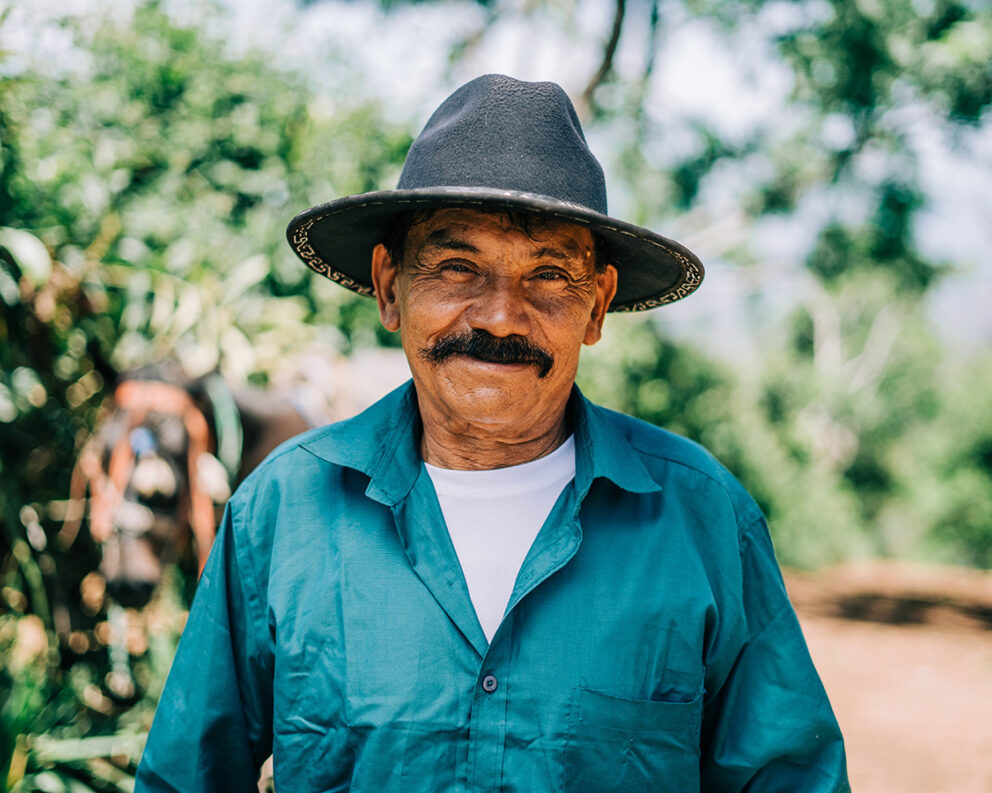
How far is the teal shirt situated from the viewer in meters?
1.26

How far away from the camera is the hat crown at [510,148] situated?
139cm

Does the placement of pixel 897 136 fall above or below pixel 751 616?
above

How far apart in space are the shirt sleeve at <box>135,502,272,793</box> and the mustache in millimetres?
528

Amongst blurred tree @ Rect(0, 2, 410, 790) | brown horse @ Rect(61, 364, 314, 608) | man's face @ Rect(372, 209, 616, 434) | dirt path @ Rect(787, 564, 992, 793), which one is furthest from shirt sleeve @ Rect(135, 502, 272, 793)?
dirt path @ Rect(787, 564, 992, 793)

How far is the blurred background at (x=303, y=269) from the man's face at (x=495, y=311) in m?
2.23

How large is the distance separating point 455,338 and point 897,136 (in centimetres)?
721

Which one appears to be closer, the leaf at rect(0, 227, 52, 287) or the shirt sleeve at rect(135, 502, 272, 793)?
the shirt sleeve at rect(135, 502, 272, 793)

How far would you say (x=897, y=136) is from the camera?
23.8ft

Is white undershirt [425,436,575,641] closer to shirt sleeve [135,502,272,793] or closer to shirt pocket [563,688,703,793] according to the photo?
shirt pocket [563,688,703,793]

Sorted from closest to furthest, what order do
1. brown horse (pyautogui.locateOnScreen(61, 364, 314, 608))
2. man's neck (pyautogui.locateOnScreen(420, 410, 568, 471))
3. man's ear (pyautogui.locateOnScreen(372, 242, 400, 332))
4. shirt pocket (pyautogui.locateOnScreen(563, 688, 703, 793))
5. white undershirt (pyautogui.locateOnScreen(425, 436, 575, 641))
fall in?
shirt pocket (pyautogui.locateOnScreen(563, 688, 703, 793))
white undershirt (pyautogui.locateOnScreen(425, 436, 575, 641))
man's neck (pyautogui.locateOnScreen(420, 410, 568, 471))
man's ear (pyautogui.locateOnScreen(372, 242, 400, 332))
brown horse (pyautogui.locateOnScreen(61, 364, 314, 608))

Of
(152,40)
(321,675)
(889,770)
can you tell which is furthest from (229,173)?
(889,770)

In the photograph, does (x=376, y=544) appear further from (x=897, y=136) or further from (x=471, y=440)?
(x=897, y=136)

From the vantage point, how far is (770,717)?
53.2 inches

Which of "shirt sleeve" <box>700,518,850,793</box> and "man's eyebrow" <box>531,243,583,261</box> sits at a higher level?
"man's eyebrow" <box>531,243,583,261</box>
